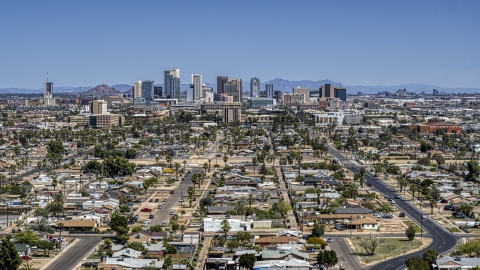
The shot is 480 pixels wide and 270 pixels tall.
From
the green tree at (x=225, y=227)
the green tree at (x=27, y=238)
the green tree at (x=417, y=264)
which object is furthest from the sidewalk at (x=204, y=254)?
the green tree at (x=417, y=264)

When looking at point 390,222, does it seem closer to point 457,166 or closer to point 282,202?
point 282,202

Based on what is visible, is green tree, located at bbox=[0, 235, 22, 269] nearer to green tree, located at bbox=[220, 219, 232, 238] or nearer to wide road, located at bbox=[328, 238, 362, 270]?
green tree, located at bbox=[220, 219, 232, 238]

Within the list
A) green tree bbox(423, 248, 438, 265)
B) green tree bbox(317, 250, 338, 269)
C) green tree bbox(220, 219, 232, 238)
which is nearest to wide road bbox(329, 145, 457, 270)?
green tree bbox(423, 248, 438, 265)

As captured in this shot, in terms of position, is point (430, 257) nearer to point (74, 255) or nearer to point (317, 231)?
point (317, 231)

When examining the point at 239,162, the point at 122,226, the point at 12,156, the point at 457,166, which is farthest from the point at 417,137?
the point at 122,226

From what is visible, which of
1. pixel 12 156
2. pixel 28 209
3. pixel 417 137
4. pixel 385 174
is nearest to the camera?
pixel 28 209

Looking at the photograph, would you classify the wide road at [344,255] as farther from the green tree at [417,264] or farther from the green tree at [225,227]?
the green tree at [225,227]
